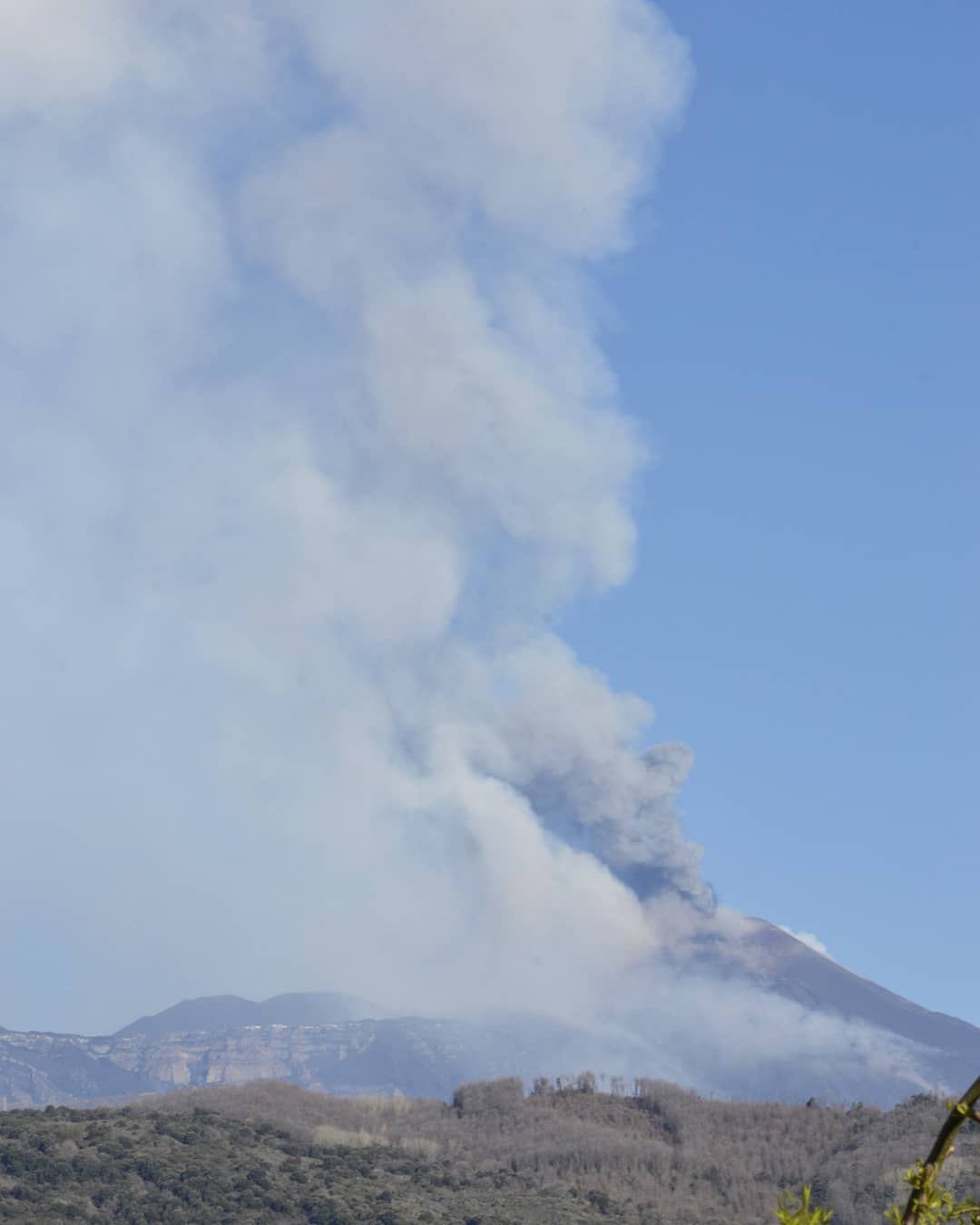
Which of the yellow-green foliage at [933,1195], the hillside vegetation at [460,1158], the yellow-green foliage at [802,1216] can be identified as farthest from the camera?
the hillside vegetation at [460,1158]

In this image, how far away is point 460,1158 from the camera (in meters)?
115

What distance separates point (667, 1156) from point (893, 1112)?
2139 cm

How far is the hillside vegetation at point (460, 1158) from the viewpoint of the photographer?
A: 87750 millimetres

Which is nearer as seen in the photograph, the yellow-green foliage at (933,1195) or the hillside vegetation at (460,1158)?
the yellow-green foliage at (933,1195)

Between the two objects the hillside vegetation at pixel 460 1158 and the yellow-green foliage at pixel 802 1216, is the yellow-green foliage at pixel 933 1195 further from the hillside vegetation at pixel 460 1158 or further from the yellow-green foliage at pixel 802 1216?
the hillside vegetation at pixel 460 1158

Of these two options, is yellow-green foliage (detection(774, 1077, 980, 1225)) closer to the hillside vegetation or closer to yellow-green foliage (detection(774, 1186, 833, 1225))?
yellow-green foliage (detection(774, 1186, 833, 1225))

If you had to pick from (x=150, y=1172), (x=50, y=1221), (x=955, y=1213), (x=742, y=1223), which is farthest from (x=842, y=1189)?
(x=955, y=1213)

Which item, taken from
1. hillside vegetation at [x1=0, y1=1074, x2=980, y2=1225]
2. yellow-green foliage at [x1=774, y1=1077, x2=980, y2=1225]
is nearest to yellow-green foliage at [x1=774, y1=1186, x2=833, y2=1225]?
yellow-green foliage at [x1=774, y1=1077, x2=980, y2=1225]

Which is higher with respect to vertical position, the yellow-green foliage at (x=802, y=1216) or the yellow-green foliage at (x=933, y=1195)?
the yellow-green foliage at (x=933, y=1195)

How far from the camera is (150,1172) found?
90.7 m

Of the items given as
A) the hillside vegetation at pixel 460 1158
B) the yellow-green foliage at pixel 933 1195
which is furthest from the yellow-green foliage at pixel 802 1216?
the hillside vegetation at pixel 460 1158

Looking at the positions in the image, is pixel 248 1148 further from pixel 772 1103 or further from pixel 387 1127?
pixel 772 1103

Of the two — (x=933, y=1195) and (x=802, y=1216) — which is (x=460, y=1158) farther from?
(x=933, y=1195)

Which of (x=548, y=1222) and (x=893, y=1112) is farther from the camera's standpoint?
(x=893, y=1112)
